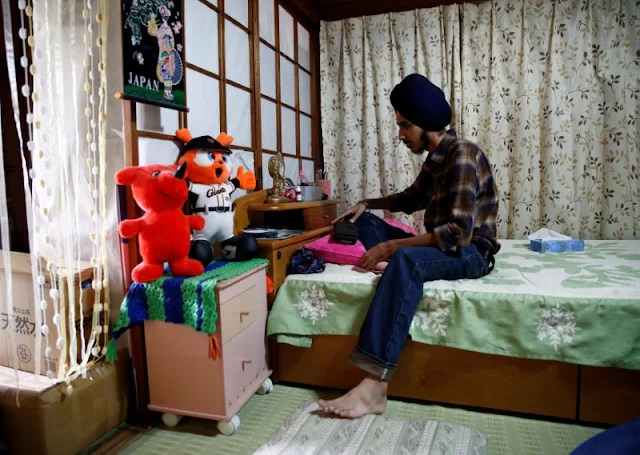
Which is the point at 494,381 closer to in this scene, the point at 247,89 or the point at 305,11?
the point at 247,89

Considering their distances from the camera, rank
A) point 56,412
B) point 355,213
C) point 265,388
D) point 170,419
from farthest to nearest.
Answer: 1. point 355,213
2. point 265,388
3. point 170,419
4. point 56,412

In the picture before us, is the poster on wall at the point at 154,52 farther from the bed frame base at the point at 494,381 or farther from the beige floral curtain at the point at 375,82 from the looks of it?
the beige floral curtain at the point at 375,82

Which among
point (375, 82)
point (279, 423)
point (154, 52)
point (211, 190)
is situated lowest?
point (279, 423)

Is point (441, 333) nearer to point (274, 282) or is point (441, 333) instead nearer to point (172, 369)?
point (274, 282)

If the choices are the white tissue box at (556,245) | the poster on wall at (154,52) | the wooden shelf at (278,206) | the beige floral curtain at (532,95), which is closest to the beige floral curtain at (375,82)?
the beige floral curtain at (532,95)

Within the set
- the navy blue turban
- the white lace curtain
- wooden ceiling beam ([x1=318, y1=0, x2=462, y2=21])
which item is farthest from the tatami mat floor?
wooden ceiling beam ([x1=318, y1=0, x2=462, y2=21])

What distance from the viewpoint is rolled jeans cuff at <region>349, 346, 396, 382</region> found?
57.2 inches

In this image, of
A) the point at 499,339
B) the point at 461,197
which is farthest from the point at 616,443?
the point at 461,197

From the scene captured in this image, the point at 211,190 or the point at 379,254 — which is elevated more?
the point at 211,190

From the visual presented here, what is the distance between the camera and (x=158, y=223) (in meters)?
1.34

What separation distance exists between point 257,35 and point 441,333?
1773 mm

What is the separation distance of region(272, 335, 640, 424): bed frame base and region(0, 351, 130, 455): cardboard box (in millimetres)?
719

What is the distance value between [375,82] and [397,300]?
2.07 meters

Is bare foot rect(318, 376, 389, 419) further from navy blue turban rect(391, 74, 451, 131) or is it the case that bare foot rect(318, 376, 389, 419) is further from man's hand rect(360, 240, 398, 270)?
navy blue turban rect(391, 74, 451, 131)
